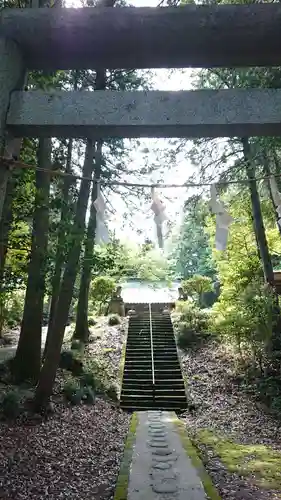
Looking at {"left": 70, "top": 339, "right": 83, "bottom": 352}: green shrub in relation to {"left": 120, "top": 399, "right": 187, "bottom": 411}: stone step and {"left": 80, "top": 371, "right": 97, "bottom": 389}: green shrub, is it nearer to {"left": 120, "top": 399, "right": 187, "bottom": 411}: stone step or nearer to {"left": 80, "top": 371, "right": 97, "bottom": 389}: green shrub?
{"left": 80, "top": 371, "right": 97, "bottom": 389}: green shrub

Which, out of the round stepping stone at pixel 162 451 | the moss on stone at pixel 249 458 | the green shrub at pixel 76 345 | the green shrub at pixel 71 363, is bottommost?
the moss on stone at pixel 249 458

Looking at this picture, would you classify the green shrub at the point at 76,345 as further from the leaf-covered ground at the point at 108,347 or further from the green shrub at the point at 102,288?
the green shrub at the point at 102,288

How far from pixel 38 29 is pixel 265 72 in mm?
6544

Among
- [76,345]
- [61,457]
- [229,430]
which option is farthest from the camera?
[76,345]

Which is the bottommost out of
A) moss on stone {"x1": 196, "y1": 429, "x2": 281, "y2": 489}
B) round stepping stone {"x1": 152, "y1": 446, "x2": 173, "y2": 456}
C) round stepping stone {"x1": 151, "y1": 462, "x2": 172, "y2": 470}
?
moss on stone {"x1": 196, "y1": 429, "x2": 281, "y2": 489}

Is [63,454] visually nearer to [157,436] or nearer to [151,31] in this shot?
[157,436]

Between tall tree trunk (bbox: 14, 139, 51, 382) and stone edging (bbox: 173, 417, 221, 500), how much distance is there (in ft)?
10.9

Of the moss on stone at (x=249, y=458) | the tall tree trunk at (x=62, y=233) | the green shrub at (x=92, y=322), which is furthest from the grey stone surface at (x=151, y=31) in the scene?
the green shrub at (x=92, y=322)

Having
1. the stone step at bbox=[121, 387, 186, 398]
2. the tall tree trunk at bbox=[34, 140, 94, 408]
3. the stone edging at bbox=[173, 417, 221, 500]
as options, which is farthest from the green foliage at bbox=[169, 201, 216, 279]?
the stone edging at bbox=[173, 417, 221, 500]

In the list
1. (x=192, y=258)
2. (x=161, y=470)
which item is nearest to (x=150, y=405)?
(x=161, y=470)

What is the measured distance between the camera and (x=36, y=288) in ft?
26.2

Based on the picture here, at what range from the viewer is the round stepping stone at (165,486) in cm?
395

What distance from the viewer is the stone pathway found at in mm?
3885

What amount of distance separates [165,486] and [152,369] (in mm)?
7272
